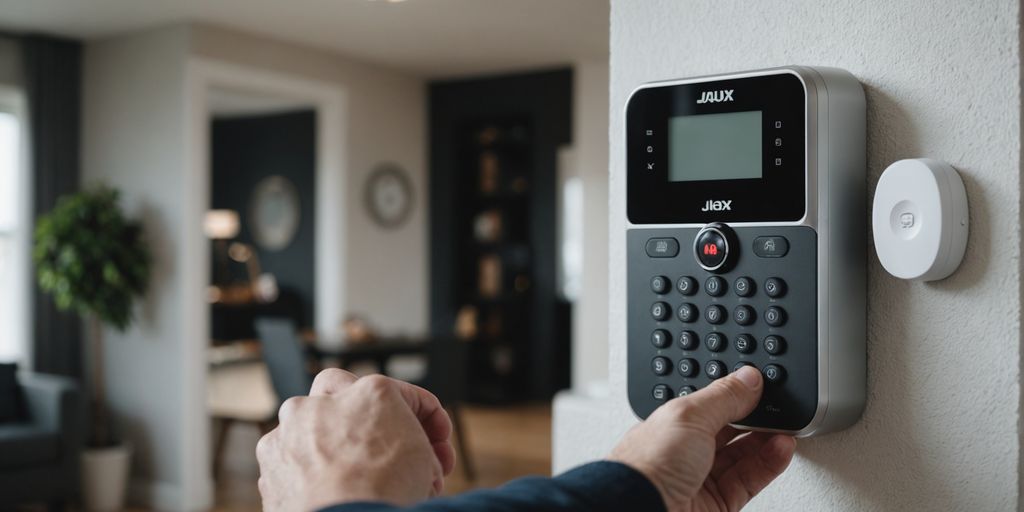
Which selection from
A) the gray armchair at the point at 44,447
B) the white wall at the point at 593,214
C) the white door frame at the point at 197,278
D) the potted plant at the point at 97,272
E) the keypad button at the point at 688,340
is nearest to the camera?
the keypad button at the point at 688,340

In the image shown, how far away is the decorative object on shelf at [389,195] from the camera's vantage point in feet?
21.5

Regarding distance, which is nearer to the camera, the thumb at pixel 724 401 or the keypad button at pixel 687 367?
the thumb at pixel 724 401

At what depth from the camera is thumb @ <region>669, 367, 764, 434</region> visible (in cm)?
70

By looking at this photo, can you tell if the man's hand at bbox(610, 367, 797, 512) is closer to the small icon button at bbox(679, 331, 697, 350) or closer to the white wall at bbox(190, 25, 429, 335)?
the small icon button at bbox(679, 331, 697, 350)

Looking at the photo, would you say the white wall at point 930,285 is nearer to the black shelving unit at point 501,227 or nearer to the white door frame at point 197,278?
the white door frame at point 197,278

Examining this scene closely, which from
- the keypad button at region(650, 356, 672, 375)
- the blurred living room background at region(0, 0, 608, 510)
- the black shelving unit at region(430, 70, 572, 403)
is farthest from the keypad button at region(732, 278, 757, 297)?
the black shelving unit at region(430, 70, 572, 403)

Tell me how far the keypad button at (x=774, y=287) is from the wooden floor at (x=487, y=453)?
12.7ft

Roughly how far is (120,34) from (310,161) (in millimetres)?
3696

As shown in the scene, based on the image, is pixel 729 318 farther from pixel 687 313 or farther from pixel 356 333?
pixel 356 333

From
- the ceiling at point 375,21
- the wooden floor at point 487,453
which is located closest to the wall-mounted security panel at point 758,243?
the ceiling at point 375,21

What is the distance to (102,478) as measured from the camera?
15.4 ft

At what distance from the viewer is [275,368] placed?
4816 millimetres

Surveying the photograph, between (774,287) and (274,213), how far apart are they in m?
8.88

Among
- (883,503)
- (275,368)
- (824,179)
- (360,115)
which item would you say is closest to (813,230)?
(824,179)
